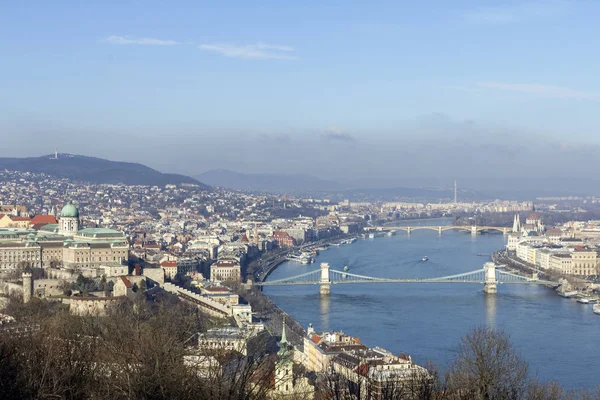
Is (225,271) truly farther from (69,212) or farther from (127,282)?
(127,282)

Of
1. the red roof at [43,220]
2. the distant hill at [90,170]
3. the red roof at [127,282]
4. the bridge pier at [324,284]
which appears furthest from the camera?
the distant hill at [90,170]

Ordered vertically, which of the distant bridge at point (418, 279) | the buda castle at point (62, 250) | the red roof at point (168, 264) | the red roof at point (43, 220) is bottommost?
the distant bridge at point (418, 279)

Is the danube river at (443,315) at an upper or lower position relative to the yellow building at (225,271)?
lower

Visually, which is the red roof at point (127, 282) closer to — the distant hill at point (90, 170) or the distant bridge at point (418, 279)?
the distant bridge at point (418, 279)

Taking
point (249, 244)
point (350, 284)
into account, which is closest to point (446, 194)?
point (249, 244)

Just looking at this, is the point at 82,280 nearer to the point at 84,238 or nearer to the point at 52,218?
the point at 84,238

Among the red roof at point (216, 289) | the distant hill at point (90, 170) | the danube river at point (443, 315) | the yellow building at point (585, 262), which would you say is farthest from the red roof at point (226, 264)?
the distant hill at point (90, 170)

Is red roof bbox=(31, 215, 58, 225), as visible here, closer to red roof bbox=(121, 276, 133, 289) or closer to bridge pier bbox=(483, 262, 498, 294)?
red roof bbox=(121, 276, 133, 289)
